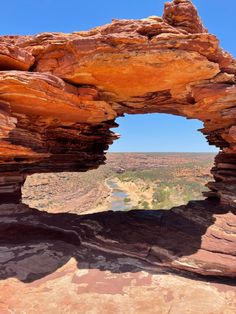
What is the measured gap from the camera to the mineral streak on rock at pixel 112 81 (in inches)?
456

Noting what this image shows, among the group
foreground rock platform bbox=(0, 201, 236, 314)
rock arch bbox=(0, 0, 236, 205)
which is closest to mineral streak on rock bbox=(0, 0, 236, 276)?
rock arch bbox=(0, 0, 236, 205)

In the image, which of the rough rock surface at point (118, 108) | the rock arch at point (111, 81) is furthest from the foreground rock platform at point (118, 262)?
the rock arch at point (111, 81)

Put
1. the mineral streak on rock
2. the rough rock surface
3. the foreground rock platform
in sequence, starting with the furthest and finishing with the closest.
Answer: the mineral streak on rock
the rough rock surface
the foreground rock platform

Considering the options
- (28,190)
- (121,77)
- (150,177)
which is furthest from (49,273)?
(150,177)

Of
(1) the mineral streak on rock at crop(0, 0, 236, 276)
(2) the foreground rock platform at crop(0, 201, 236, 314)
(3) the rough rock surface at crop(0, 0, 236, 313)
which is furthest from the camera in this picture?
(1) the mineral streak on rock at crop(0, 0, 236, 276)

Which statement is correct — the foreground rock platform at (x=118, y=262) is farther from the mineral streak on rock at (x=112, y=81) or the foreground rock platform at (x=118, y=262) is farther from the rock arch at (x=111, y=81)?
the rock arch at (x=111, y=81)

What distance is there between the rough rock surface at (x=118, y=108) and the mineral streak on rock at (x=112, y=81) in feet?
0.15

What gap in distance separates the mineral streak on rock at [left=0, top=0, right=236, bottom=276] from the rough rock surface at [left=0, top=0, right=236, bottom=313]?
45 mm

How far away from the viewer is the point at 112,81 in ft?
45.2

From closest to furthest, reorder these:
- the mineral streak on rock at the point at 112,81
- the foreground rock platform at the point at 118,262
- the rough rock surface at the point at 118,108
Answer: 1. the foreground rock platform at the point at 118,262
2. the rough rock surface at the point at 118,108
3. the mineral streak on rock at the point at 112,81

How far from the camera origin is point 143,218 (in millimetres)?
16000

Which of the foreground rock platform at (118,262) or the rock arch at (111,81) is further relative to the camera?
the rock arch at (111,81)

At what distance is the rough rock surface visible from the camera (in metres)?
11.5

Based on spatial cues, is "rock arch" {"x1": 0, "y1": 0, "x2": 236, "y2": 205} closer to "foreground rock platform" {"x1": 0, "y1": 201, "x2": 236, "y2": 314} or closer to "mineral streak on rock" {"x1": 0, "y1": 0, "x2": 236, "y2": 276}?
"mineral streak on rock" {"x1": 0, "y1": 0, "x2": 236, "y2": 276}
